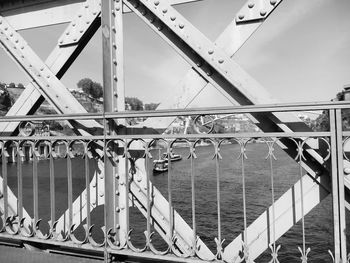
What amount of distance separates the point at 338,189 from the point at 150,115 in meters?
1.59

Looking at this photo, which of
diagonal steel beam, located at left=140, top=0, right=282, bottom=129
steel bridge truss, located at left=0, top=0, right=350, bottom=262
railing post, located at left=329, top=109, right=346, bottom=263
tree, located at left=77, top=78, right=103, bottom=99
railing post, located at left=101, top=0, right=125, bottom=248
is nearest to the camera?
railing post, located at left=329, top=109, right=346, bottom=263

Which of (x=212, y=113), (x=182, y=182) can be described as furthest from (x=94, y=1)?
(x=182, y=182)

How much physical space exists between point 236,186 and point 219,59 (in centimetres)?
3298

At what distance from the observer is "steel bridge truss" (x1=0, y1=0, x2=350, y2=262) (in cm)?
239

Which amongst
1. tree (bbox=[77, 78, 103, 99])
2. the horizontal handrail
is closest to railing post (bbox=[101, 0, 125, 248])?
the horizontal handrail

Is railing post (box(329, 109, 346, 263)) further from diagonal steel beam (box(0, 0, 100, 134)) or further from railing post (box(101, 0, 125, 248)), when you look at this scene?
diagonal steel beam (box(0, 0, 100, 134))

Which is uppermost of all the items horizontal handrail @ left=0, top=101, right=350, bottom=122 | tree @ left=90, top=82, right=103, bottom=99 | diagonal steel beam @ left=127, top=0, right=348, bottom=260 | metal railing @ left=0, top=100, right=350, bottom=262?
tree @ left=90, top=82, right=103, bottom=99

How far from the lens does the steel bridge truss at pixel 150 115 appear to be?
239cm

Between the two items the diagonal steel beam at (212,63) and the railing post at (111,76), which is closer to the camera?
the diagonal steel beam at (212,63)

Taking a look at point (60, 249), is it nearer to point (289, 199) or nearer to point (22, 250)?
point (22, 250)

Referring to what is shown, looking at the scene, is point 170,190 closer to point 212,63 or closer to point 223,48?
point 212,63

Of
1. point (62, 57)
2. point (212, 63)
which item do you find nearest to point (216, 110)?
point (212, 63)

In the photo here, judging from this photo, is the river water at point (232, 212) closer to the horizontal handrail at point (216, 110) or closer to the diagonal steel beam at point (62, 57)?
the diagonal steel beam at point (62, 57)

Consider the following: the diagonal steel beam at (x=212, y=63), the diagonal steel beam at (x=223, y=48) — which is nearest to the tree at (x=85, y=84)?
the diagonal steel beam at (x=212, y=63)
